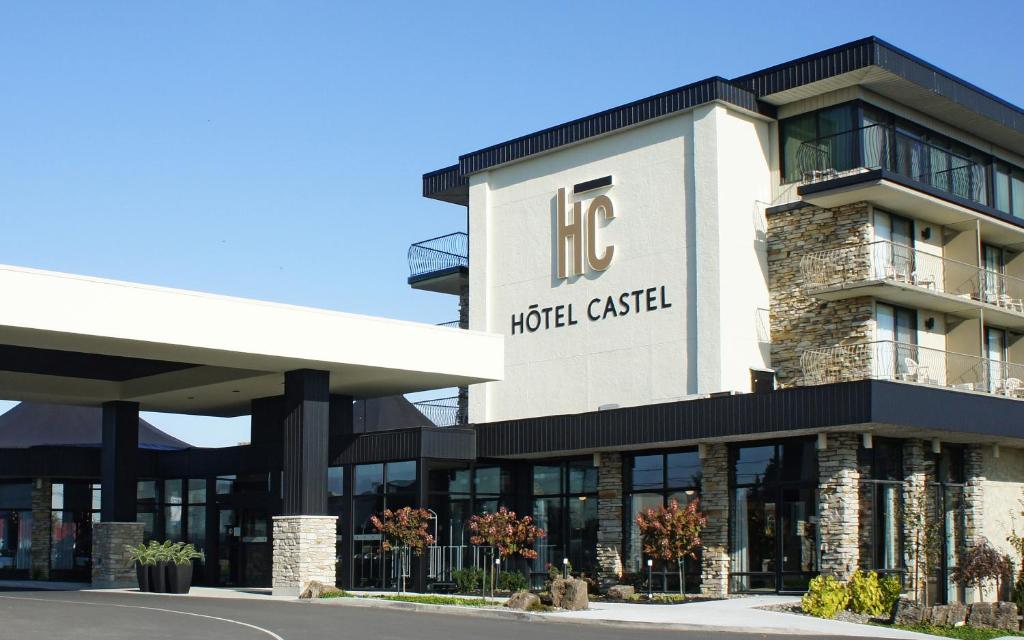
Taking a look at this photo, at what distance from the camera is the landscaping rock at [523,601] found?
2578 cm

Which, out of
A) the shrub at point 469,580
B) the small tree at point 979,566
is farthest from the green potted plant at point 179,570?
the small tree at point 979,566

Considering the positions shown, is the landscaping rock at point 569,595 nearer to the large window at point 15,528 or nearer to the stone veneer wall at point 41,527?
the stone veneer wall at point 41,527

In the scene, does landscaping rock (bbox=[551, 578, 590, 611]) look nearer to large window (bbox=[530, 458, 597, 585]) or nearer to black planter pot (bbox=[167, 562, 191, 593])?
large window (bbox=[530, 458, 597, 585])

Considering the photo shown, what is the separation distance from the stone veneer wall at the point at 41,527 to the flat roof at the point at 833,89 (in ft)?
61.8

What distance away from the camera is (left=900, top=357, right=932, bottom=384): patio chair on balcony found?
32219 millimetres

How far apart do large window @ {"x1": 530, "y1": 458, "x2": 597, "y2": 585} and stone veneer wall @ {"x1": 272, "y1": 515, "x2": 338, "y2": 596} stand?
6.28 meters

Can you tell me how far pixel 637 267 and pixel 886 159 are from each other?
7.18 metres

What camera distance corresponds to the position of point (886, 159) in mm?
33625

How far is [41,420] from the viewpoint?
4359 centimetres

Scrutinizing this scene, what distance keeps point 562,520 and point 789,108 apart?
12823 millimetres

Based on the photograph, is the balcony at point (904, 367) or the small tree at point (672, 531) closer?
the small tree at point (672, 531)

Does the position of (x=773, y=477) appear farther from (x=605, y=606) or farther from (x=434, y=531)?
(x=434, y=531)

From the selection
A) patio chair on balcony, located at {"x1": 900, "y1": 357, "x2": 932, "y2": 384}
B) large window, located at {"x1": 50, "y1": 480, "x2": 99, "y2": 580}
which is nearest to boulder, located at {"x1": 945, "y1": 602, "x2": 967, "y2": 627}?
patio chair on balcony, located at {"x1": 900, "y1": 357, "x2": 932, "y2": 384}

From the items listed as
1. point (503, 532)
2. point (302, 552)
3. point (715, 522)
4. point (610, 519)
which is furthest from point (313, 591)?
point (715, 522)
